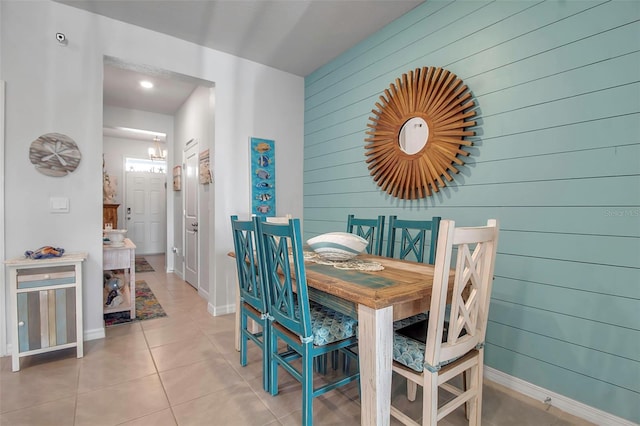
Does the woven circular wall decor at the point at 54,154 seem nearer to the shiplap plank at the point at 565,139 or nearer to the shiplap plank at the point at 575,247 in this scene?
the shiplap plank at the point at 565,139

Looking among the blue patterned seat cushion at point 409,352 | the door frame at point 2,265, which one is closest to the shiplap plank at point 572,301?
the blue patterned seat cushion at point 409,352

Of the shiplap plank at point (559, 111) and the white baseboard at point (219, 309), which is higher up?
the shiplap plank at point (559, 111)

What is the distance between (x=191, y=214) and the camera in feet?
14.6

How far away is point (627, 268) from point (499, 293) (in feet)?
2.20

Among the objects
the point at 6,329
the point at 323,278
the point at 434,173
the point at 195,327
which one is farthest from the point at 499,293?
the point at 6,329

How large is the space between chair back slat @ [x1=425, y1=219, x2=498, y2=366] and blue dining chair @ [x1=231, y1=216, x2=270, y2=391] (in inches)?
39.1

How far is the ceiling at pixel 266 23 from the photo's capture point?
2.54m

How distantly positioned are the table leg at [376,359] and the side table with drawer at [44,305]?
2208 mm

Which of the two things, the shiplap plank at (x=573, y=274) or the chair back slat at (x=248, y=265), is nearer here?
the shiplap plank at (x=573, y=274)

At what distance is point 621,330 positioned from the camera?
62.1 inches

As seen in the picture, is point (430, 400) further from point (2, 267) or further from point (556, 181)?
point (2, 267)

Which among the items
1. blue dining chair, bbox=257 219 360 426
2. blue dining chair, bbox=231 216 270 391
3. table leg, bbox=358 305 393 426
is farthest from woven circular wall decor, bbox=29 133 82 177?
table leg, bbox=358 305 393 426

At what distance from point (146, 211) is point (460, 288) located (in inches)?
309

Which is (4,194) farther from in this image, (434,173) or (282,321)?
(434,173)
